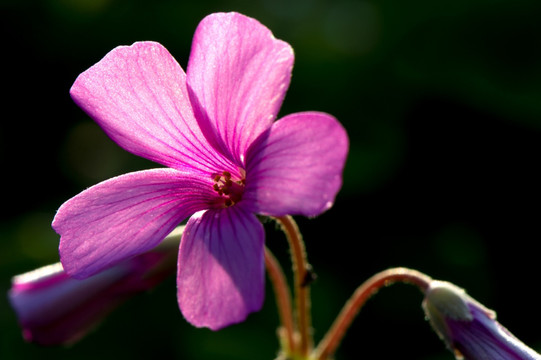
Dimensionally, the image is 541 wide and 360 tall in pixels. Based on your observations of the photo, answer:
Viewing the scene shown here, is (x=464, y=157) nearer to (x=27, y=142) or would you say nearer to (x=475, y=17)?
(x=475, y=17)

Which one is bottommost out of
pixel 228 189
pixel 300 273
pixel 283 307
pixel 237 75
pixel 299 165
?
pixel 283 307

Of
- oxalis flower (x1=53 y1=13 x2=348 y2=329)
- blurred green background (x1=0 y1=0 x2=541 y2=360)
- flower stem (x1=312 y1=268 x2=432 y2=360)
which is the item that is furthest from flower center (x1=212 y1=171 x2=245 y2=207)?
blurred green background (x1=0 y1=0 x2=541 y2=360)

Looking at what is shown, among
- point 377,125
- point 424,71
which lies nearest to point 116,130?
point 377,125

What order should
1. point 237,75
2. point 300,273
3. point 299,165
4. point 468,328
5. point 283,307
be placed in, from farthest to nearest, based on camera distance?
point 283,307
point 300,273
point 468,328
point 237,75
point 299,165

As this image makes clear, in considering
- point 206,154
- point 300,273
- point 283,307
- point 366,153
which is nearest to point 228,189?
point 206,154

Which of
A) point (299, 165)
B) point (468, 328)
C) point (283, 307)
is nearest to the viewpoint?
point (299, 165)

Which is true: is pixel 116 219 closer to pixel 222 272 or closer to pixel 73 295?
pixel 222 272

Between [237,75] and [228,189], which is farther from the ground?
[237,75]

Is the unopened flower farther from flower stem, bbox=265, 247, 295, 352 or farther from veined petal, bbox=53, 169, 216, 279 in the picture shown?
veined petal, bbox=53, 169, 216, 279

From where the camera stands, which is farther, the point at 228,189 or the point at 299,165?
the point at 228,189
